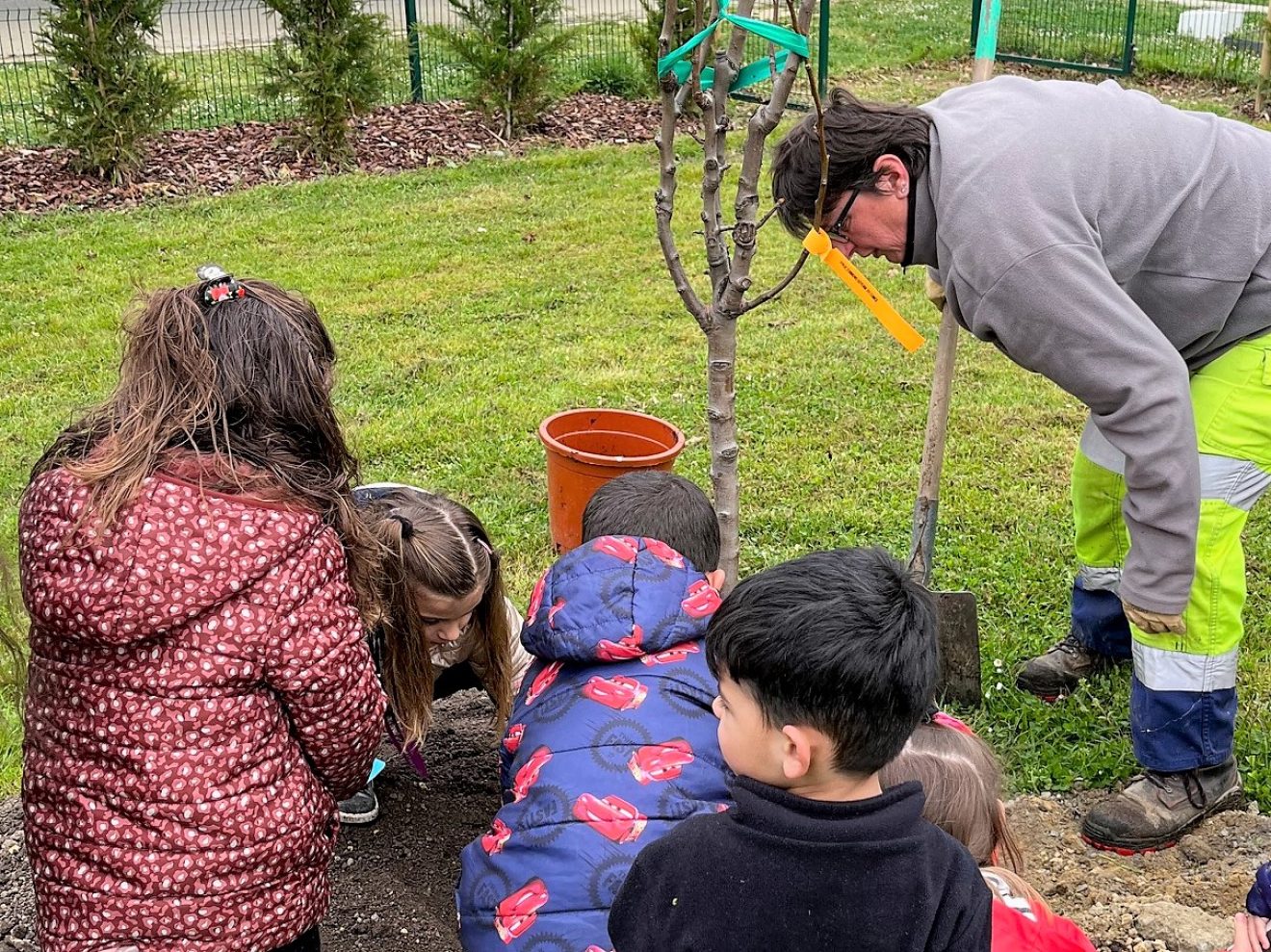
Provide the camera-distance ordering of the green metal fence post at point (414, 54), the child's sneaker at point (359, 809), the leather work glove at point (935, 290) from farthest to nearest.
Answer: the green metal fence post at point (414, 54) → the child's sneaker at point (359, 809) → the leather work glove at point (935, 290)

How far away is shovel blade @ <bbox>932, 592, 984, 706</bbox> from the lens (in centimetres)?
315

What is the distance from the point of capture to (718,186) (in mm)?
2451

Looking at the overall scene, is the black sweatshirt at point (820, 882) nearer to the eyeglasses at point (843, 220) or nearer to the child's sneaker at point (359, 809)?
the eyeglasses at point (843, 220)

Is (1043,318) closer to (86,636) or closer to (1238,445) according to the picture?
(1238,445)

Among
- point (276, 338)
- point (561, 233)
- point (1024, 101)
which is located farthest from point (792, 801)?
point (561, 233)

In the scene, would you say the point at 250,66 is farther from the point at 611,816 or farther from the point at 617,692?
the point at 611,816

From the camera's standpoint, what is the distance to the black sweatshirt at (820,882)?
1.42m

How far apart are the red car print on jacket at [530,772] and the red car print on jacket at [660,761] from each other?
15 centimetres

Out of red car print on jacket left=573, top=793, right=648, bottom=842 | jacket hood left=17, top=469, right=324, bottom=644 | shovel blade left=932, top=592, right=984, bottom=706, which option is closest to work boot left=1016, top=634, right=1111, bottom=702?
shovel blade left=932, top=592, right=984, bottom=706

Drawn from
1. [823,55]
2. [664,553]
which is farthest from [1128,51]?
[664,553]

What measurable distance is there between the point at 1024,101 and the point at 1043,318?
1.50 ft

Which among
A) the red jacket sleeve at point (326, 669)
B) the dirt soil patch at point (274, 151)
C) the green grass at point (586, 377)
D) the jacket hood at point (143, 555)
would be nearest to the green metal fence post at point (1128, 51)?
the dirt soil patch at point (274, 151)

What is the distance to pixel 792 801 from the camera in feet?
4.71

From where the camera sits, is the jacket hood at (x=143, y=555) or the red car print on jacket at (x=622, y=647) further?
the red car print on jacket at (x=622, y=647)
